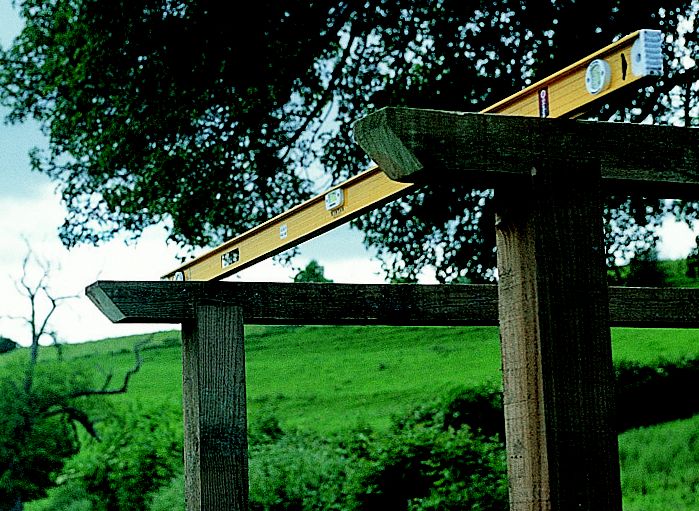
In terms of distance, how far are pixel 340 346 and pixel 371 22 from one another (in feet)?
25.3

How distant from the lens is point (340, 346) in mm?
17125

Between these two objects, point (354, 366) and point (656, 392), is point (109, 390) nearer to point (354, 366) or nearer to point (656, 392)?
point (354, 366)

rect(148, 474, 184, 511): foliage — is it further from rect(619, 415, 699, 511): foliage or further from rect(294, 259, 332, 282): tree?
rect(294, 259, 332, 282): tree

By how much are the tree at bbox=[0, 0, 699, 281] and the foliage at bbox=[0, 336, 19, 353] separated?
32.1 feet

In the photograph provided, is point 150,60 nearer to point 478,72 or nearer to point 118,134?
point 118,134

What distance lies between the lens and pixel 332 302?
470cm

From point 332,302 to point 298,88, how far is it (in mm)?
6042

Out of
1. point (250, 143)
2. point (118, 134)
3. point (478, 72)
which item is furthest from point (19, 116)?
point (478, 72)

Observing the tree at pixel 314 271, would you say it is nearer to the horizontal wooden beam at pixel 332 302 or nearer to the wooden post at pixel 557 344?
the horizontal wooden beam at pixel 332 302

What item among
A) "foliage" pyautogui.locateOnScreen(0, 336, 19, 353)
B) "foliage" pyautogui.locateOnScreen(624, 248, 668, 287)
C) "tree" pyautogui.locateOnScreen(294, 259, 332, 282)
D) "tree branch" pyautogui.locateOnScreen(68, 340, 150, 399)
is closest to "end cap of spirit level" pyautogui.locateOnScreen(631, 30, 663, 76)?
"foliage" pyautogui.locateOnScreen(624, 248, 668, 287)

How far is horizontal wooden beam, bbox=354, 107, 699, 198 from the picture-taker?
2.19 metres

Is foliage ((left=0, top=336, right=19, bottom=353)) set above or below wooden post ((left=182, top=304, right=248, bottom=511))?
above

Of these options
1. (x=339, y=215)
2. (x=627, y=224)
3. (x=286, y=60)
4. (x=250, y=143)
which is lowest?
(x=339, y=215)

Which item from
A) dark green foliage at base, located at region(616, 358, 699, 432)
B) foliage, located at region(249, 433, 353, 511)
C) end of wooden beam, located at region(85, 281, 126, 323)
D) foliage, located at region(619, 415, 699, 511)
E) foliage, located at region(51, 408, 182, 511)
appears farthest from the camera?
foliage, located at region(51, 408, 182, 511)
